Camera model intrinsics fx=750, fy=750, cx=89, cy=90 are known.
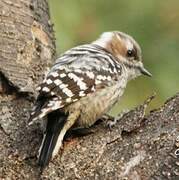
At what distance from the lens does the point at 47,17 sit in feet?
15.0

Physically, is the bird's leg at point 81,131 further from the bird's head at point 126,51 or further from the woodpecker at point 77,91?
the bird's head at point 126,51

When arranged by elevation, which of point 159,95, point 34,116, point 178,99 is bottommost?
point 159,95

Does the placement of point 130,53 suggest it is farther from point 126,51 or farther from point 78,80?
point 78,80

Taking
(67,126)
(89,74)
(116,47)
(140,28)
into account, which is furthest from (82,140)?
(116,47)

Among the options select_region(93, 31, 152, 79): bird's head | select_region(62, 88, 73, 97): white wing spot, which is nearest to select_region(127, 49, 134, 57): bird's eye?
select_region(93, 31, 152, 79): bird's head

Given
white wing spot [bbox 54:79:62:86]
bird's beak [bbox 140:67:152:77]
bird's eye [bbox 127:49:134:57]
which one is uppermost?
white wing spot [bbox 54:79:62:86]

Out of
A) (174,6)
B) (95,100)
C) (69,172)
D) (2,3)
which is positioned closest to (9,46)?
(2,3)

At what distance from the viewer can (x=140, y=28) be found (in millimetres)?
4879

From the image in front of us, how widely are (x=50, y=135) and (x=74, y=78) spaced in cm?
43

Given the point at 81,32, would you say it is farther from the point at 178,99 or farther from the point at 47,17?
the point at 178,99

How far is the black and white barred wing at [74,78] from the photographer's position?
371cm

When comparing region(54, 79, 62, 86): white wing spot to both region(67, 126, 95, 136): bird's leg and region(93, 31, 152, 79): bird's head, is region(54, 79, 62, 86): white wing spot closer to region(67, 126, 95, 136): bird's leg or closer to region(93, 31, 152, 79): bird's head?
region(67, 126, 95, 136): bird's leg

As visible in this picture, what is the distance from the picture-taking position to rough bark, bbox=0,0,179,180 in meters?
3.29

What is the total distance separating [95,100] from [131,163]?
0.94 meters
